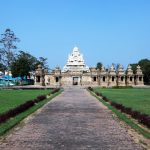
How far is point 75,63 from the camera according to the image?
143 metres

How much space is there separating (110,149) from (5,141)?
357cm

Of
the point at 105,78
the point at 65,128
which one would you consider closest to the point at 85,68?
the point at 105,78

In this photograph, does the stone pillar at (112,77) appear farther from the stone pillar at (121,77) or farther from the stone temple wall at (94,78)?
the stone pillar at (121,77)

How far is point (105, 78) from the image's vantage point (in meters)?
128

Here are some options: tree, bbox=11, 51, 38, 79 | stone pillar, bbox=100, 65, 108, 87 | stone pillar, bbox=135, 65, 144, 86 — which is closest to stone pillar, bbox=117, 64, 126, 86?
stone pillar, bbox=100, 65, 108, 87

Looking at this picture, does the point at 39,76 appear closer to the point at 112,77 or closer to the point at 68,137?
the point at 112,77

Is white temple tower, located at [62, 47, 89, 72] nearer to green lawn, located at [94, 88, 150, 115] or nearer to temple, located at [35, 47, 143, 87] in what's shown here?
temple, located at [35, 47, 143, 87]

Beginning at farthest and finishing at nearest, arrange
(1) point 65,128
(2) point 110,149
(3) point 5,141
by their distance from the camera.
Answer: (1) point 65,128, (3) point 5,141, (2) point 110,149

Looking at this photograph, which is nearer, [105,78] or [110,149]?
[110,149]

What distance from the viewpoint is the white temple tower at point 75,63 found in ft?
458

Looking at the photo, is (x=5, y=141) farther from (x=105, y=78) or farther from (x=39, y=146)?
(x=105, y=78)

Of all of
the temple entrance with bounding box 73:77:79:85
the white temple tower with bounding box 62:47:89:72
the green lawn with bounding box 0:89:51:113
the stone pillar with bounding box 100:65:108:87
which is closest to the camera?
the green lawn with bounding box 0:89:51:113

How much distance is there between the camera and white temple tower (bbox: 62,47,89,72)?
458 ft

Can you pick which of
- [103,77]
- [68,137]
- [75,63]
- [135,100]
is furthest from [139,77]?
[68,137]
